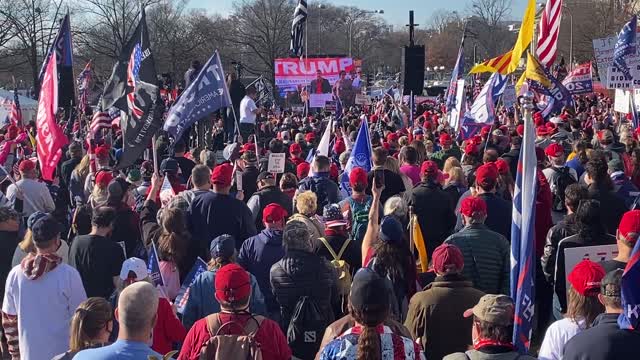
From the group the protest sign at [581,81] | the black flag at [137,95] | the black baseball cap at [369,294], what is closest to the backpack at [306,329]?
the black baseball cap at [369,294]

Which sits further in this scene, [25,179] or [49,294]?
[25,179]

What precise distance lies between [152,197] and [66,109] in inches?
721

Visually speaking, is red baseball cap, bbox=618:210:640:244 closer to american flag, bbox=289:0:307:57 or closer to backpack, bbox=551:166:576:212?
backpack, bbox=551:166:576:212

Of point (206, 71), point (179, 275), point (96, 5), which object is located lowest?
point (179, 275)

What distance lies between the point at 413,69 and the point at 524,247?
12.1 metres

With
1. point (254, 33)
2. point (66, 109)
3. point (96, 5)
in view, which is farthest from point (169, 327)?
point (254, 33)

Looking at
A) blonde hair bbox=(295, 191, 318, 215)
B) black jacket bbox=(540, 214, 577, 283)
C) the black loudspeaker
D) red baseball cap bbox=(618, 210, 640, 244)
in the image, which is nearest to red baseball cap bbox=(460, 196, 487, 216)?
black jacket bbox=(540, 214, 577, 283)

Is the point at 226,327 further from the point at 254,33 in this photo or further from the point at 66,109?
the point at 254,33

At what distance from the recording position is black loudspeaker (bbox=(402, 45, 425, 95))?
16609mm

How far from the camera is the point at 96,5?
55.7 metres

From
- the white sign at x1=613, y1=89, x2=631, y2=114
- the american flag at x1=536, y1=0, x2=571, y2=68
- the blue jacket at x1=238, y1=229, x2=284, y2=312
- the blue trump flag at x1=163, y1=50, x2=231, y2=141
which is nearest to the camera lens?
the blue jacket at x1=238, y1=229, x2=284, y2=312

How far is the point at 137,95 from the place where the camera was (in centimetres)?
848

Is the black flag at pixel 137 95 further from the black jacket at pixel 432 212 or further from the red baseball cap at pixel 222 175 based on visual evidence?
the black jacket at pixel 432 212

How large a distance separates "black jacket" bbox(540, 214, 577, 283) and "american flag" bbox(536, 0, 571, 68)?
839 cm
